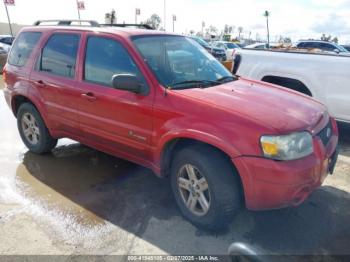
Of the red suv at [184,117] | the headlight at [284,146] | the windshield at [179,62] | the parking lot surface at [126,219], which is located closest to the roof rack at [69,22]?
the red suv at [184,117]

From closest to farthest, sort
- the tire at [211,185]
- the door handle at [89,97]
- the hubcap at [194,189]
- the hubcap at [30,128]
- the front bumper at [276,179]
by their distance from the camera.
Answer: the front bumper at [276,179] < the tire at [211,185] < the hubcap at [194,189] < the door handle at [89,97] < the hubcap at [30,128]

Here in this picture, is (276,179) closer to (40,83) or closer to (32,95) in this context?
(40,83)

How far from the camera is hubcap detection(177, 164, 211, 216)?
323 centimetres

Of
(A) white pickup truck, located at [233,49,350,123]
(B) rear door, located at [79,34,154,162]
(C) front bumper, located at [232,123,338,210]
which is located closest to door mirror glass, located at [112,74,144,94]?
(B) rear door, located at [79,34,154,162]

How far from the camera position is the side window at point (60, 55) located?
13.9 ft

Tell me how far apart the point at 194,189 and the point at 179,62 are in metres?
1.43

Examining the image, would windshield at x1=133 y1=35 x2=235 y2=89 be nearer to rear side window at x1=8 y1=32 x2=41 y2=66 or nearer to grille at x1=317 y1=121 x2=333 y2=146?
grille at x1=317 y1=121 x2=333 y2=146

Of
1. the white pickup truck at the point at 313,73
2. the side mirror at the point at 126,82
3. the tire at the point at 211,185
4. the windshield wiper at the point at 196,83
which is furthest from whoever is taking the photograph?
the white pickup truck at the point at 313,73

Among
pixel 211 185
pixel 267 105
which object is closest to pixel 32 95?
pixel 211 185

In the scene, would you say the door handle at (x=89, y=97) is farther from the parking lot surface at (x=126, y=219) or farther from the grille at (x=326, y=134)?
the grille at (x=326, y=134)

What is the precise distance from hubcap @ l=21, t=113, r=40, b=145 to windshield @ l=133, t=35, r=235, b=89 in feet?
7.44

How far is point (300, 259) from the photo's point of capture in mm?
2916

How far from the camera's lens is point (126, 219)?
11.5ft

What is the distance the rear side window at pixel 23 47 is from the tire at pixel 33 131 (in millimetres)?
638
